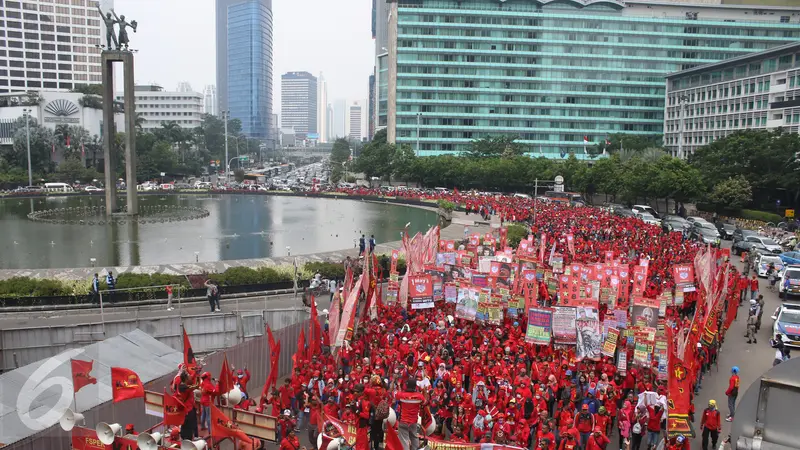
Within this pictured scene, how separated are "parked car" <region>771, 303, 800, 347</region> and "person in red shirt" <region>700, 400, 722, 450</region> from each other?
7.14 m

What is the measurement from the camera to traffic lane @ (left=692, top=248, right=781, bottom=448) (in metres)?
12.5

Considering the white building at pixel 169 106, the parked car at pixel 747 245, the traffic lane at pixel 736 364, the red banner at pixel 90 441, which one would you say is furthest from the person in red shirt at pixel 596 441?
the white building at pixel 169 106

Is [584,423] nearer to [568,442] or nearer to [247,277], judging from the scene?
[568,442]

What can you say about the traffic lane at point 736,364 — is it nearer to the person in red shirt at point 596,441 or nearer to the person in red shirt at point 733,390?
the person in red shirt at point 733,390

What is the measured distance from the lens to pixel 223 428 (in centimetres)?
807

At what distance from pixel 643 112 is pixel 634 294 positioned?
8854 cm

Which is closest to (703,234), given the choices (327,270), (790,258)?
(790,258)

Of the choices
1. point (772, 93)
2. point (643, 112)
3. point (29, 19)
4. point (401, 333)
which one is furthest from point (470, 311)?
point (29, 19)

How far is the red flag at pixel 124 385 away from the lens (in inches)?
359

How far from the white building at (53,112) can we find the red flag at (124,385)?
8812cm

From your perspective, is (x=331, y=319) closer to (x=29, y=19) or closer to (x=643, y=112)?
(x=643, y=112)

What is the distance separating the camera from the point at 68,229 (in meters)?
39.6

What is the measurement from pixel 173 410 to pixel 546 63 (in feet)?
311

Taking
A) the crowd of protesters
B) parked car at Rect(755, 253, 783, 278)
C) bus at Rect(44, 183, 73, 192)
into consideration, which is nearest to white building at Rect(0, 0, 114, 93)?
bus at Rect(44, 183, 73, 192)
